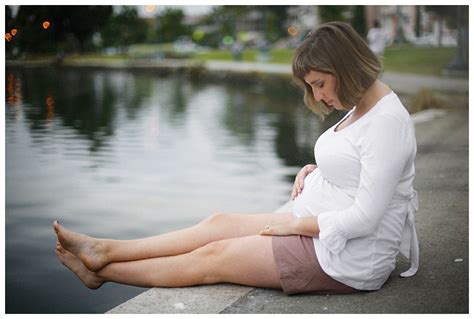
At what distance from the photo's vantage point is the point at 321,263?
2785 mm

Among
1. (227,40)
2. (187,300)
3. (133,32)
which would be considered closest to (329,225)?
(187,300)

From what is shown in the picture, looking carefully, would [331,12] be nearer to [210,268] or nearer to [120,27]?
[120,27]

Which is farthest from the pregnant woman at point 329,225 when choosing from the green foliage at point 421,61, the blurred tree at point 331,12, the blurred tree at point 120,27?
the blurred tree at point 331,12

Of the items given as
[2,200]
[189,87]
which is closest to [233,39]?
[189,87]

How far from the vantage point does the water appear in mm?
4283

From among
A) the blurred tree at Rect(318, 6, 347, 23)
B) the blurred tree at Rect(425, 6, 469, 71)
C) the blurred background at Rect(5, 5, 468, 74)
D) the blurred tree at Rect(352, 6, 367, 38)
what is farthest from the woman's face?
the blurred tree at Rect(352, 6, 367, 38)

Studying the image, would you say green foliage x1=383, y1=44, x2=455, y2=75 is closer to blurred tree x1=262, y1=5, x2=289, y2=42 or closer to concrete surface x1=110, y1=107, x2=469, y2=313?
concrete surface x1=110, y1=107, x2=469, y2=313

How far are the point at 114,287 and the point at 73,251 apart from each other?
493 mm

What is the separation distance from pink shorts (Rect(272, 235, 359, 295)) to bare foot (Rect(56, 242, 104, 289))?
2.51 feet

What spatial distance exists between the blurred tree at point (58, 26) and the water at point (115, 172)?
34cm

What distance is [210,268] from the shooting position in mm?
2971

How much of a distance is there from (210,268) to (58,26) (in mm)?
4045

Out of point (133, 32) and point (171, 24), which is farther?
point (171, 24)

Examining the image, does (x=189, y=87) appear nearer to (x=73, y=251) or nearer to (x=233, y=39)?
(x=73, y=251)
